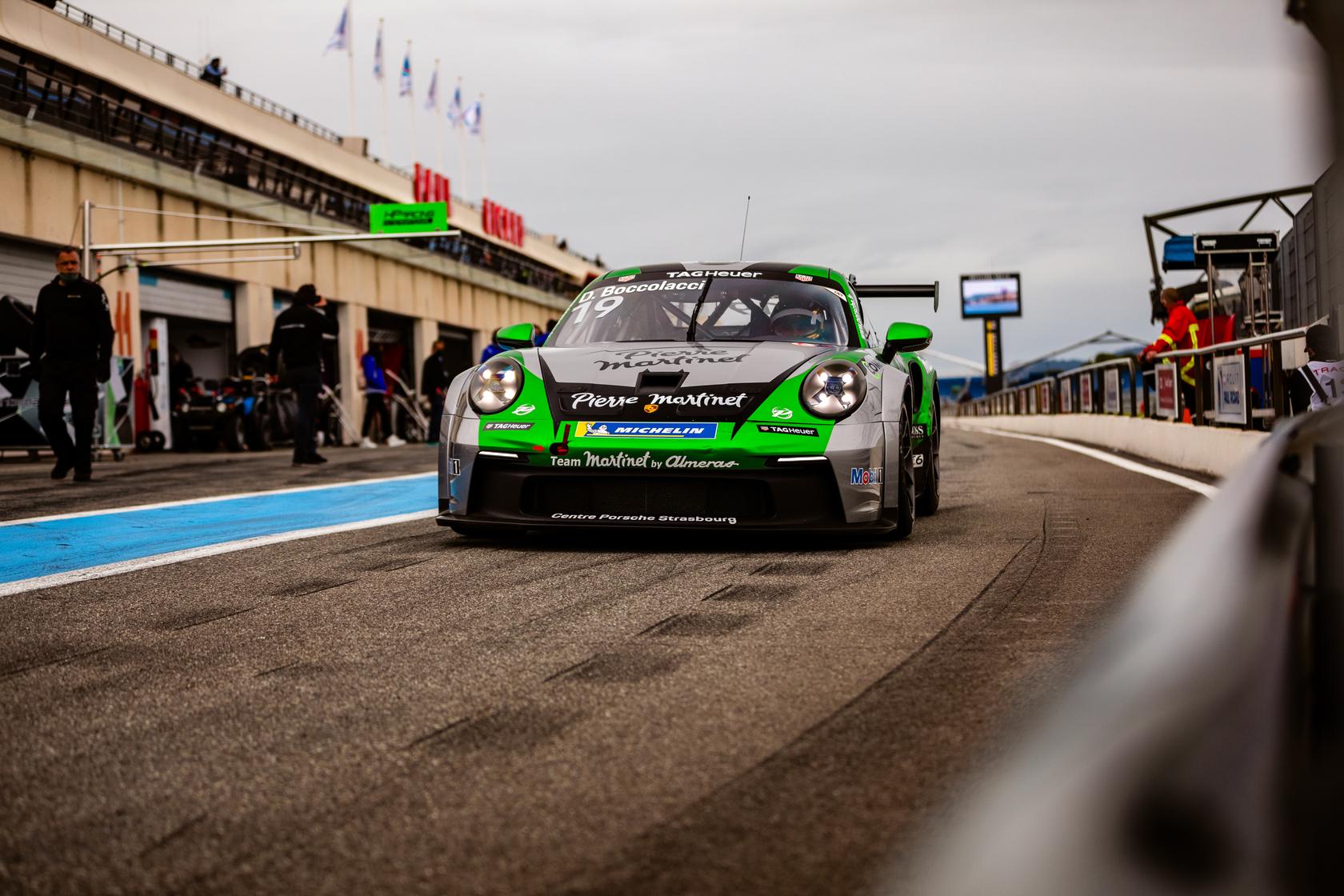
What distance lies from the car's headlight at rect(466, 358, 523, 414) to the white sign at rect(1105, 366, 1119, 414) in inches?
492

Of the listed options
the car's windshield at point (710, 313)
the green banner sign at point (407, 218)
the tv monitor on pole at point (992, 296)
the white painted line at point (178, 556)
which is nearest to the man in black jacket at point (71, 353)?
the white painted line at point (178, 556)

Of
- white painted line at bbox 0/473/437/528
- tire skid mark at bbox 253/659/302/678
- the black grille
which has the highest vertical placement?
the black grille

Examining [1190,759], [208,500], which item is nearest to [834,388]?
[1190,759]

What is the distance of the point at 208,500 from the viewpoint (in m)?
9.34

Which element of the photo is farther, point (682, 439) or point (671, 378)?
point (671, 378)

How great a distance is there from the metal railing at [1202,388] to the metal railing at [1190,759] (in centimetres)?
715

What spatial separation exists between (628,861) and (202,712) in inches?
55.1

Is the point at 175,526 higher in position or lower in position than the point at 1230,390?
lower

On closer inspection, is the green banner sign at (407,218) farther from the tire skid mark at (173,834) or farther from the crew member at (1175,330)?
the tire skid mark at (173,834)

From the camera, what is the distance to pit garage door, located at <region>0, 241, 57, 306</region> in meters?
23.0

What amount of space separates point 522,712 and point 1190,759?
202 cm

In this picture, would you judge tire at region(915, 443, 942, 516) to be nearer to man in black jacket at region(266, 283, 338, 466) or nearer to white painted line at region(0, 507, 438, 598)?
white painted line at region(0, 507, 438, 598)

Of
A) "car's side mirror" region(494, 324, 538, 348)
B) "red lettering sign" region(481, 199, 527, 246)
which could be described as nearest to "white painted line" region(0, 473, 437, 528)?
"car's side mirror" region(494, 324, 538, 348)

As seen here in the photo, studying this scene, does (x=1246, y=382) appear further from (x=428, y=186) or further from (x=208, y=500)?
(x=428, y=186)
